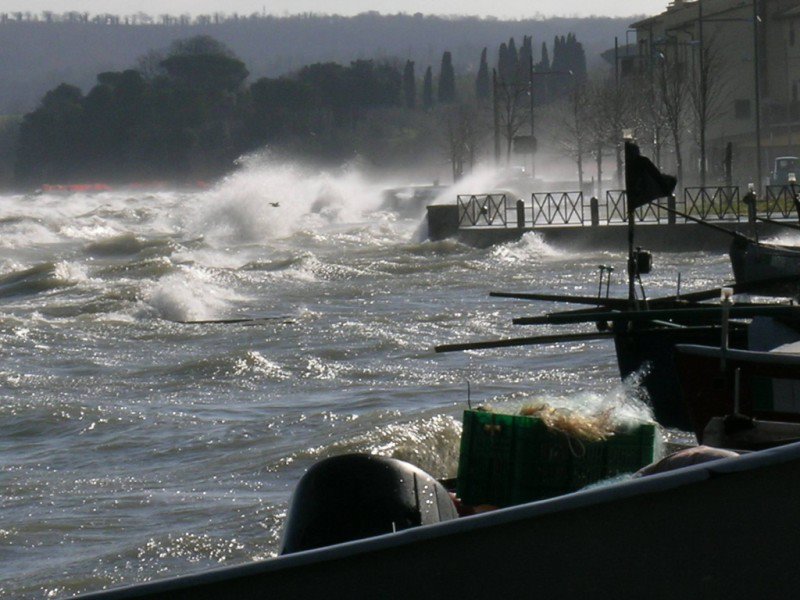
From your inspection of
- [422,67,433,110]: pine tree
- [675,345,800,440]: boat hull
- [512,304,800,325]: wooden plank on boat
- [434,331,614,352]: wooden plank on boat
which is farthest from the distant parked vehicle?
[422,67,433,110]: pine tree

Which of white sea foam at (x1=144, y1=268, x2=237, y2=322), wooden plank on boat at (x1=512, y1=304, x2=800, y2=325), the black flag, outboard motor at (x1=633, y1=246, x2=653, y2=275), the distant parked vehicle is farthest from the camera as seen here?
the distant parked vehicle

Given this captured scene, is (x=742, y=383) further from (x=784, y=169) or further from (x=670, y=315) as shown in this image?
(x=784, y=169)

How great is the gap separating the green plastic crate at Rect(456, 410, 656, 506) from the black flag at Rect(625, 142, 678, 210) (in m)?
5.30

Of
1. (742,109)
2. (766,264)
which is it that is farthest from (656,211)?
(742,109)

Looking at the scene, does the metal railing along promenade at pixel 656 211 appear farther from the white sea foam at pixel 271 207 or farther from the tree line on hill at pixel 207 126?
the tree line on hill at pixel 207 126

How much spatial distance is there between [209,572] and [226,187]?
63.5m

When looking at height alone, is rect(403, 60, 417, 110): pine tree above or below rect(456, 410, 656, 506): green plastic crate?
above

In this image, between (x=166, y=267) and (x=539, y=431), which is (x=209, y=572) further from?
(x=166, y=267)

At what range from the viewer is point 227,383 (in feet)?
53.5

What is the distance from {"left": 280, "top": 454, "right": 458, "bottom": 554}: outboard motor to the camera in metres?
5.24

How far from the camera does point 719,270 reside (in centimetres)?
3017

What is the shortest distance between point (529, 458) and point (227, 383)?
1009 cm

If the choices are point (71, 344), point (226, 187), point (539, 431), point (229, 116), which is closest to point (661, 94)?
point (226, 187)

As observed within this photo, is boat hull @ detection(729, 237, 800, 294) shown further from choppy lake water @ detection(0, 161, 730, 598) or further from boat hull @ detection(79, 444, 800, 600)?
boat hull @ detection(79, 444, 800, 600)
